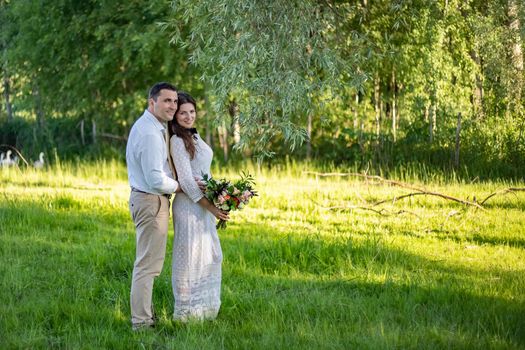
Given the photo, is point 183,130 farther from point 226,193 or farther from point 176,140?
point 226,193

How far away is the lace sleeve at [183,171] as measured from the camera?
6172mm

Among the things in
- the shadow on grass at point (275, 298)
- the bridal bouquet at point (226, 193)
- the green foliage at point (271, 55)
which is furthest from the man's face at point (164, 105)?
the green foliage at point (271, 55)

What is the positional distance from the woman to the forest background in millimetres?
3619

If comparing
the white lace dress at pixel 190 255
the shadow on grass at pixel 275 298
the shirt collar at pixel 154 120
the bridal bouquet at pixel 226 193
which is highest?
the shirt collar at pixel 154 120

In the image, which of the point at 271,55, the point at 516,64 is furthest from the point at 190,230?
the point at 516,64

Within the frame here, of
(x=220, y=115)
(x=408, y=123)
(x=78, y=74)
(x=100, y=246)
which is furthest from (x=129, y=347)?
(x=78, y=74)

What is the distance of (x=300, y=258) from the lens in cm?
859

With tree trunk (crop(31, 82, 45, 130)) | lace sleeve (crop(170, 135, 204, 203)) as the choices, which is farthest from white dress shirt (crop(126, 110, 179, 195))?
tree trunk (crop(31, 82, 45, 130))

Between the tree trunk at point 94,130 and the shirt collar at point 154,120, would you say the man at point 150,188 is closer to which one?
the shirt collar at point 154,120

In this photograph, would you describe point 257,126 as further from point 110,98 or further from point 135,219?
point 110,98

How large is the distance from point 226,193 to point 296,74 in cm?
397

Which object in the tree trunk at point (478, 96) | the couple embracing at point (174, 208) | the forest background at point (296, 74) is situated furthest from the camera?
the tree trunk at point (478, 96)

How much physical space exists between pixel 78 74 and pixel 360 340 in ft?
60.4

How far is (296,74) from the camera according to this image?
32.1ft
